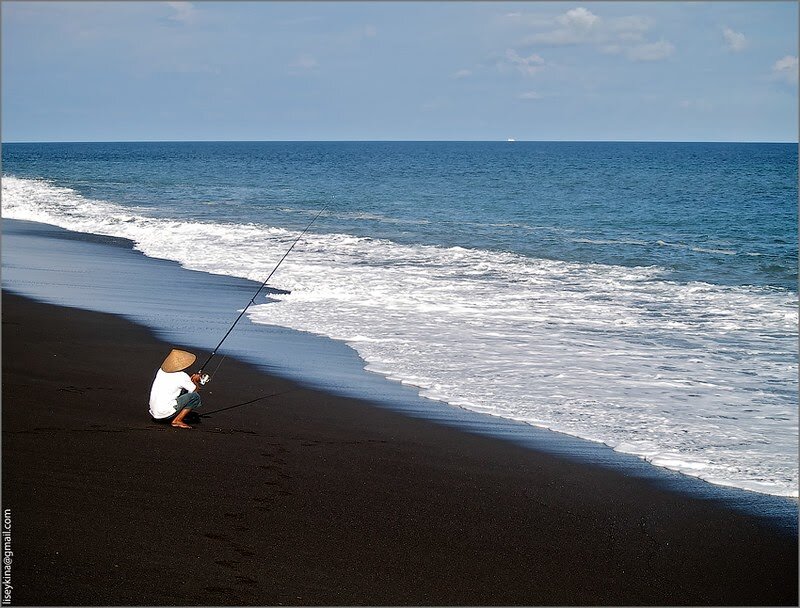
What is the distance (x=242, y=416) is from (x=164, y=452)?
3.30ft

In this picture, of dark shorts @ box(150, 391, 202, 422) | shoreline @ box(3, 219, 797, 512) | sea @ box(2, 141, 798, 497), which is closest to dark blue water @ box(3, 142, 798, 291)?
sea @ box(2, 141, 798, 497)

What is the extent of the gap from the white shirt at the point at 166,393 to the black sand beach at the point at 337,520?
15cm

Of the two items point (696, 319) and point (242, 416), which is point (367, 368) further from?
point (696, 319)

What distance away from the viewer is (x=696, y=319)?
35.0 feet

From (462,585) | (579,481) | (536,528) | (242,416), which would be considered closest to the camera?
(462,585)

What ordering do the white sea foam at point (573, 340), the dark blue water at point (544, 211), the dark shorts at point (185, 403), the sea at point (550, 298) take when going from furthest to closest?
1. the dark blue water at point (544, 211)
2. the sea at point (550, 298)
3. the white sea foam at point (573, 340)
4. the dark shorts at point (185, 403)

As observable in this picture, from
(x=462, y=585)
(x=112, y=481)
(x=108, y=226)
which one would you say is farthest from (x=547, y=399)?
(x=108, y=226)

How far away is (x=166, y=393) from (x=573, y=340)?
4.89 meters

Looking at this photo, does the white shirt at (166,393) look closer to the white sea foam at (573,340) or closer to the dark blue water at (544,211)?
the white sea foam at (573,340)

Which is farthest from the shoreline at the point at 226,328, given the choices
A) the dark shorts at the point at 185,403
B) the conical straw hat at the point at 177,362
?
the conical straw hat at the point at 177,362

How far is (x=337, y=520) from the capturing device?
15.4 feet

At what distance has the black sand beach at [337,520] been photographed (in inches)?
159

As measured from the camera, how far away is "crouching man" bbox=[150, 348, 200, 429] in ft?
19.8

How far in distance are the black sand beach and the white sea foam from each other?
945 millimetres
